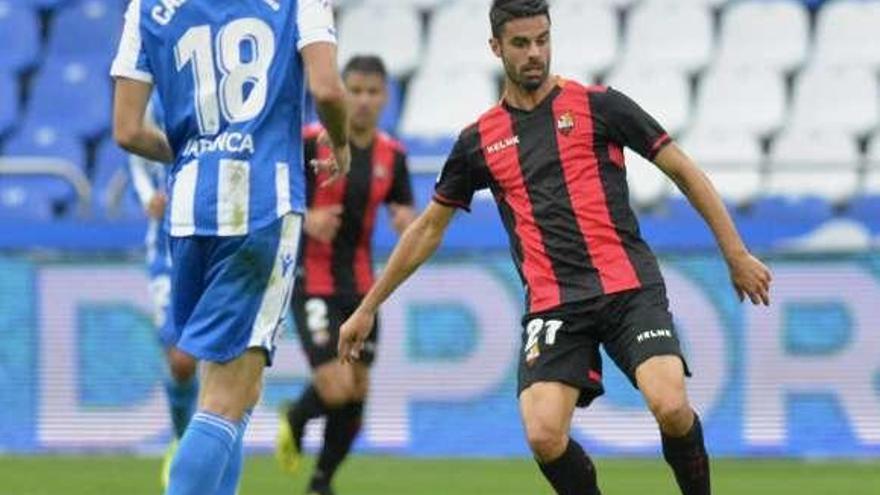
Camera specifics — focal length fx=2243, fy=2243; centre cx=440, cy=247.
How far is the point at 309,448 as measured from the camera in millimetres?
14750

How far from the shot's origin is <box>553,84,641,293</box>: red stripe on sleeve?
7910mm

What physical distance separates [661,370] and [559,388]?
0.38 m

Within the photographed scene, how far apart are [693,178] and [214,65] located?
5.60ft

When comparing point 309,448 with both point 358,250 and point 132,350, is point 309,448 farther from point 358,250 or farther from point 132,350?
point 358,250

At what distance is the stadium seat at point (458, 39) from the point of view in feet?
61.5

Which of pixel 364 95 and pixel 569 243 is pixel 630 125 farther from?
pixel 364 95

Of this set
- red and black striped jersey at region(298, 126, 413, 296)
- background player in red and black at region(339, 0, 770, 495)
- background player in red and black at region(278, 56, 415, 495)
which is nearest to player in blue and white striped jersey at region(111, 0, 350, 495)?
background player in red and black at region(339, 0, 770, 495)

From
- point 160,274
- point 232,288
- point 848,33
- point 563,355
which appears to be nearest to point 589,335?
point 563,355

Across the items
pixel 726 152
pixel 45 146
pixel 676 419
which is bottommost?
pixel 45 146

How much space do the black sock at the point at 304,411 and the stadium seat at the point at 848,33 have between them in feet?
25.4

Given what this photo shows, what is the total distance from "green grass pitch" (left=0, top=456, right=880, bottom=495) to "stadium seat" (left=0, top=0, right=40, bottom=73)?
563cm

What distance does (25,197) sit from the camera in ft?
A: 55.4

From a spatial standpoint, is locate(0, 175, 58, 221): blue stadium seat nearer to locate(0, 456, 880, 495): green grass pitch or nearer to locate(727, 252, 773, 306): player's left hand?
locate(0, 456, 880, 495): green grass pitch

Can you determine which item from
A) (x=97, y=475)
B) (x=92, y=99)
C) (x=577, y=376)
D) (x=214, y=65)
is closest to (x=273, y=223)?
(x=214, y=65)
